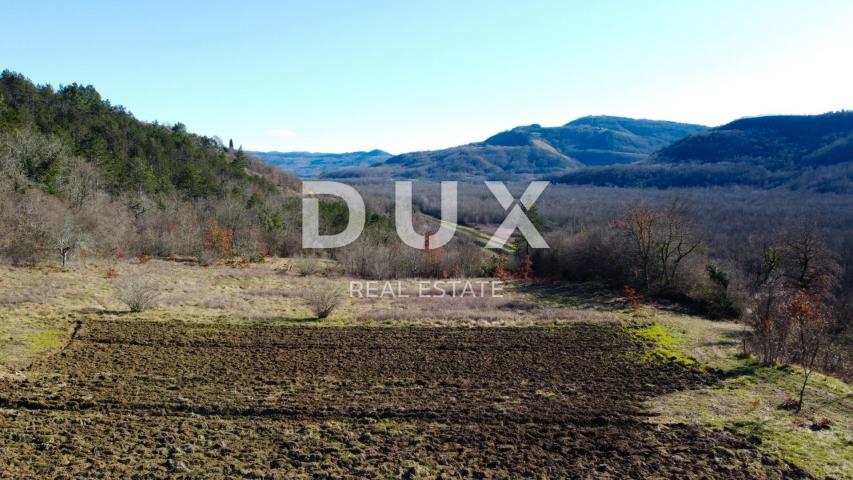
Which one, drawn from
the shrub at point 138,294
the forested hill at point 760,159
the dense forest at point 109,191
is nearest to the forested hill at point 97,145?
the dense forest at point 109,191

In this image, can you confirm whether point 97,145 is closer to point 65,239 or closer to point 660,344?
point 65,239

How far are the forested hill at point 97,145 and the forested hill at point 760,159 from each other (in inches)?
4880

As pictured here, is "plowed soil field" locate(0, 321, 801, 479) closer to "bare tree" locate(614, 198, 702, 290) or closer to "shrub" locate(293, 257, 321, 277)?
"bare tree" locate(614, 198, 702, 290)

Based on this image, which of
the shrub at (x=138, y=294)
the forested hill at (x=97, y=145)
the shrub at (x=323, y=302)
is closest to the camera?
the shrub at (x=138, y=294)

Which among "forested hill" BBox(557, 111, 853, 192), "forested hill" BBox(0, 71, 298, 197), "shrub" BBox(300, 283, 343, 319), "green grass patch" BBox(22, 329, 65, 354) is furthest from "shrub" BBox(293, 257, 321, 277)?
"forested hill" BBox(557, 111, 853, 192)

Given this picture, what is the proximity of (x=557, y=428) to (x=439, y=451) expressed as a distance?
3.15 meters

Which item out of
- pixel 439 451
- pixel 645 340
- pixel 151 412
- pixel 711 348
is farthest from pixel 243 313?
pixel 711 348

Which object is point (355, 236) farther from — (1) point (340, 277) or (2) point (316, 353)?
(2) point (316, 353)

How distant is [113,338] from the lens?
19.0m

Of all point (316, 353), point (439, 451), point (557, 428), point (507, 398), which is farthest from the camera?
point (316, 353)

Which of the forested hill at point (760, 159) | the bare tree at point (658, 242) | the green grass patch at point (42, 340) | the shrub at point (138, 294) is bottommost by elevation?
the green grass patch at point (42, 340)

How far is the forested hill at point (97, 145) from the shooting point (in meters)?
36.6

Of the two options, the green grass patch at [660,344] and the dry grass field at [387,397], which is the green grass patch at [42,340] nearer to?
the dry grass field at [387,397]

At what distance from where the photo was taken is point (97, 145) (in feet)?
151
